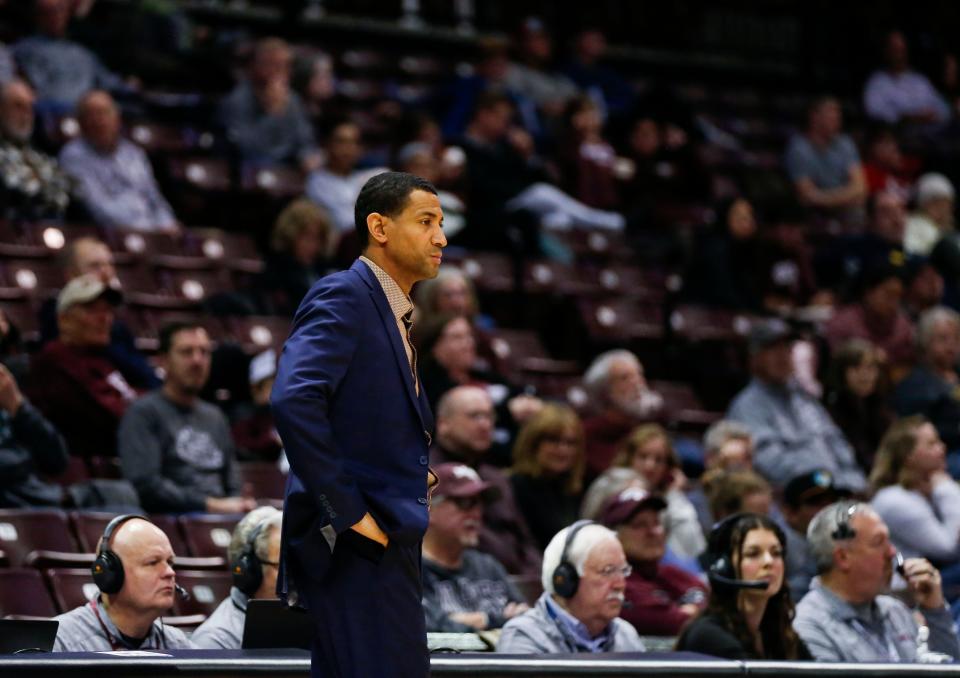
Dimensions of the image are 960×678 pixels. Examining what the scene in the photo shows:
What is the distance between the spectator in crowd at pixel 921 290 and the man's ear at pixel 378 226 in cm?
724

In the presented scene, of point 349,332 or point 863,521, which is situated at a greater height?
point 349,332

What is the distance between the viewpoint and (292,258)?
832 cm

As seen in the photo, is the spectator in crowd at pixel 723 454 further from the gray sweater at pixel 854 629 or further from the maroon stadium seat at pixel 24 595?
the maroon stadium seat at pixel 24 595

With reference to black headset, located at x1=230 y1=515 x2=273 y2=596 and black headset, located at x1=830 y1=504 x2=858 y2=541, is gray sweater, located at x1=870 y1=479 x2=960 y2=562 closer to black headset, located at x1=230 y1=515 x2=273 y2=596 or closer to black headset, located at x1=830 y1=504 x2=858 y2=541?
black headset, located at x1=830 y1=504 x2=858 y2=541

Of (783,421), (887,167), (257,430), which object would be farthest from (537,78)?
(257,430)

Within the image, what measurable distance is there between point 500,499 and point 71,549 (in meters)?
1.72

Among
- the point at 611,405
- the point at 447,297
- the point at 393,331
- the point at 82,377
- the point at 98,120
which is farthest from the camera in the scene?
the point at 98,120

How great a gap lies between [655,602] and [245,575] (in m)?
1.88

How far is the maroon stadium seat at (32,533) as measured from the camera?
5590 mm

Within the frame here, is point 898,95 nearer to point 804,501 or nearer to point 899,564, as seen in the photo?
point 804,501

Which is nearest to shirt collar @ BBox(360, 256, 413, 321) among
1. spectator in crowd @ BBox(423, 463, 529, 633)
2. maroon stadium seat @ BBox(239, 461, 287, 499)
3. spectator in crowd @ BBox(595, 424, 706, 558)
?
spectator in crowd @ BBox(423, 463, 529, 633)

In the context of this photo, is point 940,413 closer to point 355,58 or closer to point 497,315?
point 497,315

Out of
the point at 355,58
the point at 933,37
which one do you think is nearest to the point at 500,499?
the point at 355,58

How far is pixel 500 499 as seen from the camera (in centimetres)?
665
